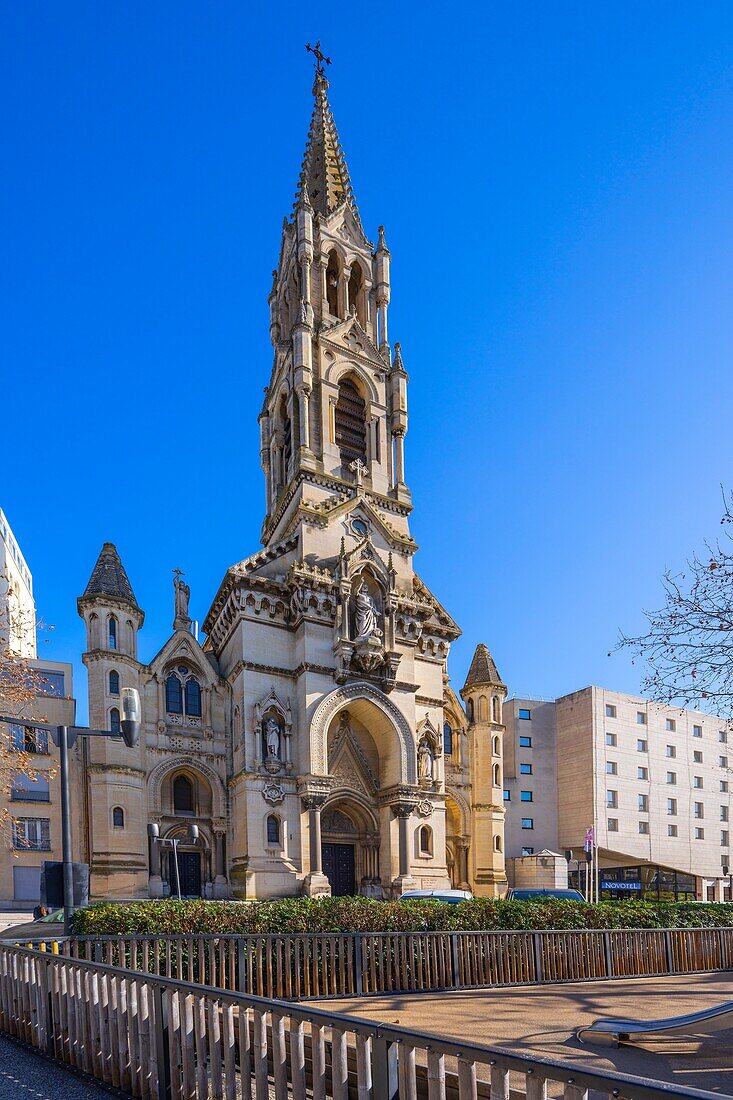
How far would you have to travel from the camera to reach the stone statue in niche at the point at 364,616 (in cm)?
3503

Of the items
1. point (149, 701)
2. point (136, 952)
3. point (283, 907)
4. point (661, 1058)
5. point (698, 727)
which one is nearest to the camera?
point (661, 1058)

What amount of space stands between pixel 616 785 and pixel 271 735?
3468 cm

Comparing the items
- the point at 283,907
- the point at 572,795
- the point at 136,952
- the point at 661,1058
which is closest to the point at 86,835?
the point at 283,907

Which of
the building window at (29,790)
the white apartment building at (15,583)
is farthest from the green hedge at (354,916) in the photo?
the white apartment building at (15,583)

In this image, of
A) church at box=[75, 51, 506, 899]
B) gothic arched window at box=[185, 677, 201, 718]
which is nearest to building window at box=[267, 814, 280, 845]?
church at box=[75, 51, 506, 899]

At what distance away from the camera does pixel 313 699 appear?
33.3 m

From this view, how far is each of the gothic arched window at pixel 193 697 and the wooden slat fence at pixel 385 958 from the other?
22487 millimetres

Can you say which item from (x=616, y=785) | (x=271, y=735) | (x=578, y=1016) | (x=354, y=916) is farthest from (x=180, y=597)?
(x=616, y=785)

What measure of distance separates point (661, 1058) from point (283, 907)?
7101mm

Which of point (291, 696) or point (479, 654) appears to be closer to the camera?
point (291, 696)

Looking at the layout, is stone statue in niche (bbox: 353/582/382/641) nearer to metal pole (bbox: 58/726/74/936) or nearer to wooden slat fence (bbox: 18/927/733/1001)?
wooden slat fence (bbox: 18/927/733/1001)

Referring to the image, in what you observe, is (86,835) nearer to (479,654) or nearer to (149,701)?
(149,701)

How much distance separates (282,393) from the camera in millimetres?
42969

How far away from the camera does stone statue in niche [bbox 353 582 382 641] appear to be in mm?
35031
